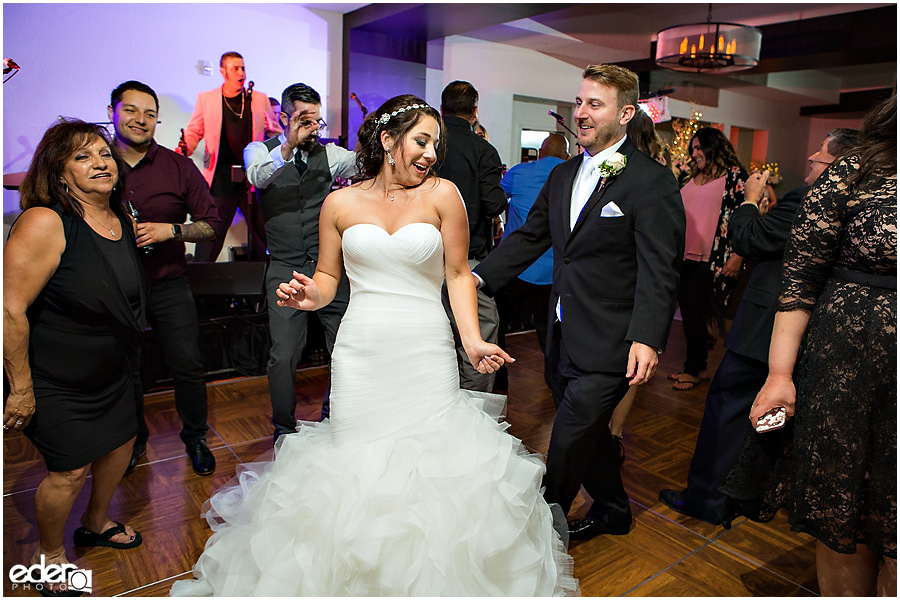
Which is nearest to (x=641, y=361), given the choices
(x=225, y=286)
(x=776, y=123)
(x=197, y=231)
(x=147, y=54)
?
(x=197, y=231)

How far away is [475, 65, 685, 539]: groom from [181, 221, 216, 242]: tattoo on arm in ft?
5.10

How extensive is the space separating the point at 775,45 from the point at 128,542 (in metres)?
7.77

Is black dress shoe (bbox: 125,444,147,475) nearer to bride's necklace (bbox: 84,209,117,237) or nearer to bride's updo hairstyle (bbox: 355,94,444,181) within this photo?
bride's necklace (bbox: 84,209,117,237)

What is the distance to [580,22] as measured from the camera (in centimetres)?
768

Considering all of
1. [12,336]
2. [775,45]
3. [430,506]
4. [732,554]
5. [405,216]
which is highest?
[775,45]

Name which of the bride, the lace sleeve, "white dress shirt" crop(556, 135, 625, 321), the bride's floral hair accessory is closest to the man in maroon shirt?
the bride

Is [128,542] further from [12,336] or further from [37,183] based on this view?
[37,183]

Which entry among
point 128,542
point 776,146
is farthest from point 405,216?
point 776,146

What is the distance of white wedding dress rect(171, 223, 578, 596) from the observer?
175 centimetres

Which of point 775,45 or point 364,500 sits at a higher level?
point 775,45

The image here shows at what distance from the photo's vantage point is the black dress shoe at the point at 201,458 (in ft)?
9.89

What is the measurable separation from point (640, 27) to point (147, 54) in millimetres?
5532

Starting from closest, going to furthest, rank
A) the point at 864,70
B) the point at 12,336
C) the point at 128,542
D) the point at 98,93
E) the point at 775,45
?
the point at 12,336 → the point at 128,542 → the point at 98,93 → the point at 775,45 → the point at 864,70

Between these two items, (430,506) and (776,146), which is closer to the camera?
(430,506)
